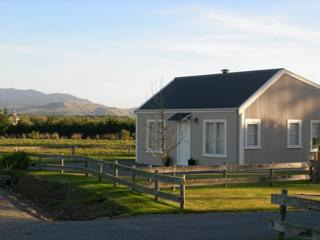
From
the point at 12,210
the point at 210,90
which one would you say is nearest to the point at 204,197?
the point at 12,210

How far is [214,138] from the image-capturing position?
98.6 feet

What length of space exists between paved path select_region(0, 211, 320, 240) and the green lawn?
1010 mm

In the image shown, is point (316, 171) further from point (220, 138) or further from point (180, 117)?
point (180, 117)

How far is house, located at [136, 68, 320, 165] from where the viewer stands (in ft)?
95.9

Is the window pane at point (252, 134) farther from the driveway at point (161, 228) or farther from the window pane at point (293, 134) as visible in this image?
the driveway at point (161, 228)

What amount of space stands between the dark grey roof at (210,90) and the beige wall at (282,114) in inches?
31.7

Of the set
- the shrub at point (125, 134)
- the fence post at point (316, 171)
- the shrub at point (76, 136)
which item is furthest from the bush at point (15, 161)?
the shrub at point (76, 136)

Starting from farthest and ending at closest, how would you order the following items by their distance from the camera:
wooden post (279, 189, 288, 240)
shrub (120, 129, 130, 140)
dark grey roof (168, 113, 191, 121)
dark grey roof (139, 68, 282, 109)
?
shrub (120, 129, 130, 140) < dark grey roof (168, 113, 191, 121) < dark grey roof (139, 68, 282, 109) < wooden post (279, 189, 288, 240)

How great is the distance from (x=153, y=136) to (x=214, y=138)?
4447 millimetres

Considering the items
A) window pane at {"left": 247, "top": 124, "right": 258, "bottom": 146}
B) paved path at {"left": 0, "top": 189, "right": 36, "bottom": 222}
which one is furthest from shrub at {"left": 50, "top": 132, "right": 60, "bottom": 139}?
paved path at {"left": 0, "top": 189, "right": 36, "bottom": 222}

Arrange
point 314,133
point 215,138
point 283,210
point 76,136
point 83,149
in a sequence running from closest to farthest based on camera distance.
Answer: point 283,210 → point 215,138 → point 314,133 → point 83,149 → point 76,136

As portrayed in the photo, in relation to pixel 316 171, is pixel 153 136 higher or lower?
higher

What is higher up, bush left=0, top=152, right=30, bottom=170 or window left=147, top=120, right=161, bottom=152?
window left=147, top=120, right=161, bottom=152

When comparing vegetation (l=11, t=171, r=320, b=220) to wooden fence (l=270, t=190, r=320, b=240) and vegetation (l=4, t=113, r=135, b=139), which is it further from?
vegetation (l=4, t=113, r=135, b=139)
